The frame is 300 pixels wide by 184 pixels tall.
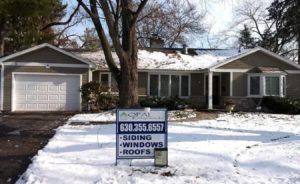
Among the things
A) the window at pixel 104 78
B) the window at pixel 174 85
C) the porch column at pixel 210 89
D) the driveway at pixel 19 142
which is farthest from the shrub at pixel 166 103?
the driveway at pixel 19 142

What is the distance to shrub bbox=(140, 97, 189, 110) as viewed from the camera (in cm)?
2614

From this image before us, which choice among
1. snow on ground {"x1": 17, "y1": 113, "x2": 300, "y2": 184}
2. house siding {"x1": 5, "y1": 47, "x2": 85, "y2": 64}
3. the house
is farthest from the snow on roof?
snow on ground {"x1": 17, "y1": 113, "x2": 300, "y2": 184}

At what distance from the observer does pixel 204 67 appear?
29.1 metres

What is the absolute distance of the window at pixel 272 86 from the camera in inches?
1128

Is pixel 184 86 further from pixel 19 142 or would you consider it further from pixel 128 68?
pixel 19 142

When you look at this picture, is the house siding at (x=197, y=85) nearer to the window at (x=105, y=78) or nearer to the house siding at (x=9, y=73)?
the window at (x=105, y=78)

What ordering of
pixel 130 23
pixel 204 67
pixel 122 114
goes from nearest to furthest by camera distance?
1. pixel 122 114
2. pixel 130 23
3. pixel 204 67

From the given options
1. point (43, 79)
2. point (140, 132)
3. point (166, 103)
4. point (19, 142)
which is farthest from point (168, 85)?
point (140, 132)

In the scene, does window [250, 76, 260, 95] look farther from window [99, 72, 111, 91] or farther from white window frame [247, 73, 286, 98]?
window [99, 72, 111, 91]

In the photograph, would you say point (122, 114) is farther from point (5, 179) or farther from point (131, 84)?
point (131, 84)

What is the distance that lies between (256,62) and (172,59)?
5462 mm

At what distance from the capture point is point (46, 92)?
2647cm

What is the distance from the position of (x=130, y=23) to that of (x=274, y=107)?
11905mm

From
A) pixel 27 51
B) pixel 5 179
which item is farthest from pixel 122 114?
pixel 27 51
